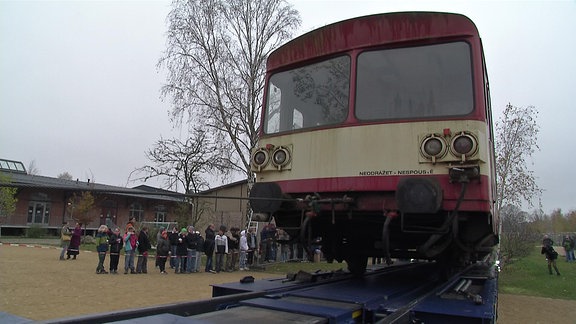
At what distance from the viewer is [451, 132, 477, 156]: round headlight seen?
161 inches

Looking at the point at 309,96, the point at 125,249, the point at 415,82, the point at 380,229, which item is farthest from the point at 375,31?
the point at 125,249

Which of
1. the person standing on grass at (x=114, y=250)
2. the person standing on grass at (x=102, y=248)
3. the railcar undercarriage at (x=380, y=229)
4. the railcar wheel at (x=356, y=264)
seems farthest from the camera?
the person standing on grass at (x=114, y=250)

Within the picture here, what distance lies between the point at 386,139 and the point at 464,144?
0.76 metres

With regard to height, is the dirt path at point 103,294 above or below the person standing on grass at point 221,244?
below

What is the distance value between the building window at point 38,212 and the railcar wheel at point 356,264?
3946cm

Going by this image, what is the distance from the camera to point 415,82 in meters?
4.59

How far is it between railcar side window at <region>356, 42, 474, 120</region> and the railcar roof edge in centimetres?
14

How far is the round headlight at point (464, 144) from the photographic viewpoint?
4.10m

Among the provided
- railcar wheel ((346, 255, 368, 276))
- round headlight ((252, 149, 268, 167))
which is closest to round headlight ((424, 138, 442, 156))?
round headlight ((252, 149, 268, 167))

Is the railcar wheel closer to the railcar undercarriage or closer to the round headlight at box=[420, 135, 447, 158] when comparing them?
the railcar undercarriage

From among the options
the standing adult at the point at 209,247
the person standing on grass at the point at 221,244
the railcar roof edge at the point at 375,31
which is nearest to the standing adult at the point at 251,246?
the person standing on grass at the point at 221,244

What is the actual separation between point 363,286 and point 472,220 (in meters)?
1.45

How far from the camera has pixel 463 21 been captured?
14.8ft

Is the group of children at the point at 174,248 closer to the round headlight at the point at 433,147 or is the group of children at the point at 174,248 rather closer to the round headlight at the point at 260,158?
the round headlight at the point at 260,158
